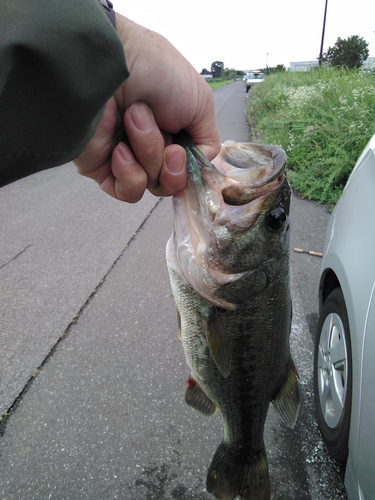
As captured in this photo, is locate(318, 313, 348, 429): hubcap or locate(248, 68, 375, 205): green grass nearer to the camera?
locate(318, 313, 348, 429): hubcap

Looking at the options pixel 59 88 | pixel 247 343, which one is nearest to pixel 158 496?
pixel 247 343

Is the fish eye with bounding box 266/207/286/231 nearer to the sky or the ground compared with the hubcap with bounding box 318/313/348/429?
nearer to the sky

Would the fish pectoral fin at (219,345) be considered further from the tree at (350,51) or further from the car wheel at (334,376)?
the tree at (350,51)

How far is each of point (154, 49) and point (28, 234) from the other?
3986mm

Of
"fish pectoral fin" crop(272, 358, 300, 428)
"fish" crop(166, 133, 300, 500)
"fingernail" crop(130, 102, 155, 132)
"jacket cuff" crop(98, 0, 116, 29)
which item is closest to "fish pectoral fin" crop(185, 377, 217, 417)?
"fish" crop(166, 133, 300, 500)

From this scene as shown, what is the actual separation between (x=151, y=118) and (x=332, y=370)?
1777 mm

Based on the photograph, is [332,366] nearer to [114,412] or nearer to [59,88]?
[114,412]

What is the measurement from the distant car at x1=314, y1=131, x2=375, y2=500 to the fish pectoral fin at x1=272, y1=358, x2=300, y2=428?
26cm

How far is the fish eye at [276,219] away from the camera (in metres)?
1.27

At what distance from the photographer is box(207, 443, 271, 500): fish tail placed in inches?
60.1

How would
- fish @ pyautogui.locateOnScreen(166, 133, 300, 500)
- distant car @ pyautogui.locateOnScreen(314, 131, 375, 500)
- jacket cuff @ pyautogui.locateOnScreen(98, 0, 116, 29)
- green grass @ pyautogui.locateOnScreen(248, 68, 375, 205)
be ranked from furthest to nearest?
green grass @ pyautogui.locateOnScreen(248, 68, 375, 205), distant car @ pyautogui.locateOnScreen(314, 131, 375, 500), fish @ pyautogui.locateOnScreen(166, 133, 300, 500), jacket cuff @ pyautogui.locateOnScreen(98, 0, 116, 29)

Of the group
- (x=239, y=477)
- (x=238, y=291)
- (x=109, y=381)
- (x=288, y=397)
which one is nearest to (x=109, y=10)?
(x=238, y=291)

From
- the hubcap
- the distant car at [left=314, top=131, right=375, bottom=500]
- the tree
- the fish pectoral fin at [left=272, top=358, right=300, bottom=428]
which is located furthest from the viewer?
the tree

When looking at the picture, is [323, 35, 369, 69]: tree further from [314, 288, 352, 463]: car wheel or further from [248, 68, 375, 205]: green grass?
[314, 288, 352, 463]: car wheel
